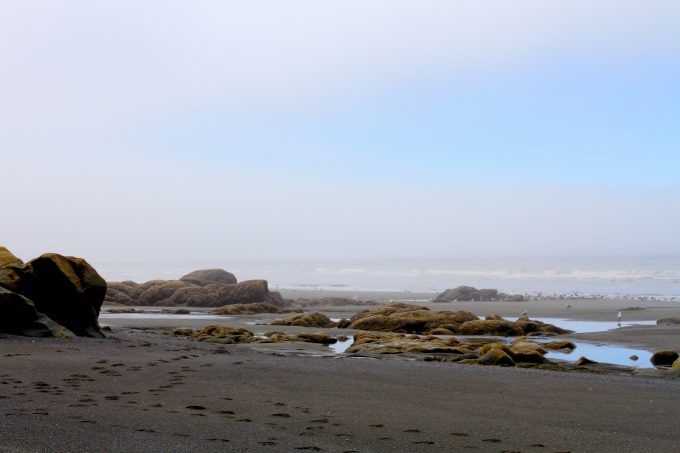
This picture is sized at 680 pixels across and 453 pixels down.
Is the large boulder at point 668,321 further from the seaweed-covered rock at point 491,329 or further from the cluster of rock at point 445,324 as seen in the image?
the seaweed-covered rock at point 491,329

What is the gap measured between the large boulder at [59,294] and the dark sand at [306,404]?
210cm

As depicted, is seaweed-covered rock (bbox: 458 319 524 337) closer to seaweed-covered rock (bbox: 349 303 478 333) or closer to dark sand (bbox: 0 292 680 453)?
seaweed-covered rock (bbox: 349 303 478 333)

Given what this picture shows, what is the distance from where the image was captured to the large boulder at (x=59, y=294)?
1596cm

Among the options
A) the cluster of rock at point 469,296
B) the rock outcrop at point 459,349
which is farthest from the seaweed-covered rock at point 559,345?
the cluster of rock at point 469,296

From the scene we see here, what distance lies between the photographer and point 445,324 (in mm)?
22688

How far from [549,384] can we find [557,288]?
160 feet

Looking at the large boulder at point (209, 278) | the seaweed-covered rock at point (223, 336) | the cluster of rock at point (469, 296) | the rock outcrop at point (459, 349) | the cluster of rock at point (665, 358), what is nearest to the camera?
the rock outcrop at point (459, 349)

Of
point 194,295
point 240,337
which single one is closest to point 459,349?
point 240,337

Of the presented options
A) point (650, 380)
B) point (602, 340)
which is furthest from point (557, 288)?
point (650, 380)

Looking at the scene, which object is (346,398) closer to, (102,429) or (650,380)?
(102,429)

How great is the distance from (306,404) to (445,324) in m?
14.6

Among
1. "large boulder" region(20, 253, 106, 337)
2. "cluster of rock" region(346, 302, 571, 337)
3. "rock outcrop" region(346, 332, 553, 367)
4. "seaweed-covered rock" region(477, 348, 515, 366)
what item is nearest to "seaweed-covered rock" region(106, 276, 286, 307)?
"cluster of rock" region(346, 302, 571, 337)

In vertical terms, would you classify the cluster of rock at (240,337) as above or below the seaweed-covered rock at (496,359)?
below

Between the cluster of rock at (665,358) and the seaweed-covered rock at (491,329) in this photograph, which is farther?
the seaweed-covered rock at (491,329)
